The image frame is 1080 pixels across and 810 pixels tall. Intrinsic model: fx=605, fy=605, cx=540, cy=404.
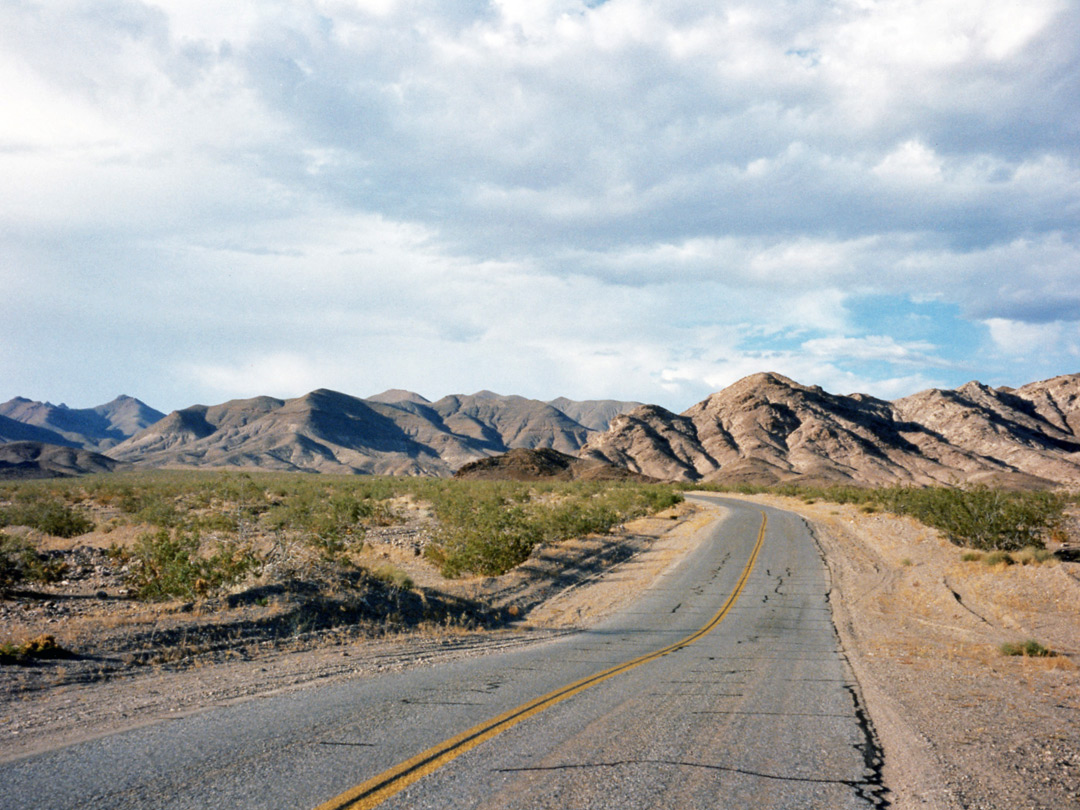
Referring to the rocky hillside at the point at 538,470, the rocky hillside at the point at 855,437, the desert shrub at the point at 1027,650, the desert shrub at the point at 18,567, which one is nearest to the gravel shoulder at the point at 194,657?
the desert shrub at the point at 18,567

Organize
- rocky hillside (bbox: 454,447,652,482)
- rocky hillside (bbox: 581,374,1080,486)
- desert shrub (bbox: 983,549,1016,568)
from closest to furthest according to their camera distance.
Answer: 1. desert shrub (bbox: 983,549,1016,568)
2. rocky hillside (bbox: 454,447,652,482)
3. rocky hillside (bbox: 581,374,1080,486)

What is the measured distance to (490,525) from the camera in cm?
2253

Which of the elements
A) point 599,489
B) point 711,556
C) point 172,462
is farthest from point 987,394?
point 172,462

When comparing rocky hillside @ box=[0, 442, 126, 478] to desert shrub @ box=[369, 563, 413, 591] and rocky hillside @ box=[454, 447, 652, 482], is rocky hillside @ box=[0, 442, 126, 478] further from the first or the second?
desert shrub @ box=[369, 563, 413, 591]

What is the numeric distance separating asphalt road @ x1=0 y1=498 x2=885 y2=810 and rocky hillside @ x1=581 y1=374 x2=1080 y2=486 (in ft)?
314

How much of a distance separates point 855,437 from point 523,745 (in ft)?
408

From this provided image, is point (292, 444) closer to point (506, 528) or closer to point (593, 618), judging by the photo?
point (506, 528)

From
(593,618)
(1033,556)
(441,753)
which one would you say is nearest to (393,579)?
(593,618)

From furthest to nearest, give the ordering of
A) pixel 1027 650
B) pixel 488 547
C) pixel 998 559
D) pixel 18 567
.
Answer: pixel 998 559
pixel 488 547
pixel 18 567
pixel 1027 650

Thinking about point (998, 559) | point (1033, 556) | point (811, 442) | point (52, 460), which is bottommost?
point (52, 460)

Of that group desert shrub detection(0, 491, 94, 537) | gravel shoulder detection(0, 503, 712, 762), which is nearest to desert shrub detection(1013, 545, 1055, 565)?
gravel shoulder detection(0, 503, 712, 762)

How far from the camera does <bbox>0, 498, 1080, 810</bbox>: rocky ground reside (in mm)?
6250

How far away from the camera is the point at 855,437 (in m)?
115

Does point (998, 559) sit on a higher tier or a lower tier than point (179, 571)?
lower
